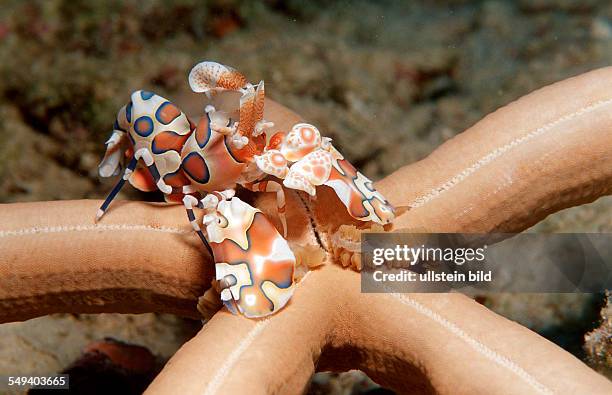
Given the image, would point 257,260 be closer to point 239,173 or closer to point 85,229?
point 239,173

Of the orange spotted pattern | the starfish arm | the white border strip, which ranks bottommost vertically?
the white border strip

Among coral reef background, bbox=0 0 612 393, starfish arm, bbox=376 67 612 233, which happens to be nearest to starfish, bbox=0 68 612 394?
starfish arm, bbox=376 67 612 233

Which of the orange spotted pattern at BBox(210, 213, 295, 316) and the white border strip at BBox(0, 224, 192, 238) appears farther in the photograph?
the white border strip at BBox(0, 224, 192, 238)

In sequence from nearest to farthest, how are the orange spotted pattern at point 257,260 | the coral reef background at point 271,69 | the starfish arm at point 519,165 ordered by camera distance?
the orange spotted pattern at point 257,260 → the starfish arm at point 519,165 → the coral reef background at point 271,69

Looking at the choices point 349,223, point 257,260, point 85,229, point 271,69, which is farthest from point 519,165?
point 271,69

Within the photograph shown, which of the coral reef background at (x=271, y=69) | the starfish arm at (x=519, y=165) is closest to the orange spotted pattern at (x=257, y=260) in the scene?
the starfish arm at (x=519, y=165)

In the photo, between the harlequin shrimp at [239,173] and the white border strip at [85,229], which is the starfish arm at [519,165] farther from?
the white border strip at [85,229]

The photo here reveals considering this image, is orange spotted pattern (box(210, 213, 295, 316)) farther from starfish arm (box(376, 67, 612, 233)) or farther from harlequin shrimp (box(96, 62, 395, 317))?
starfish arm (box(376, 67, 612, 233))
